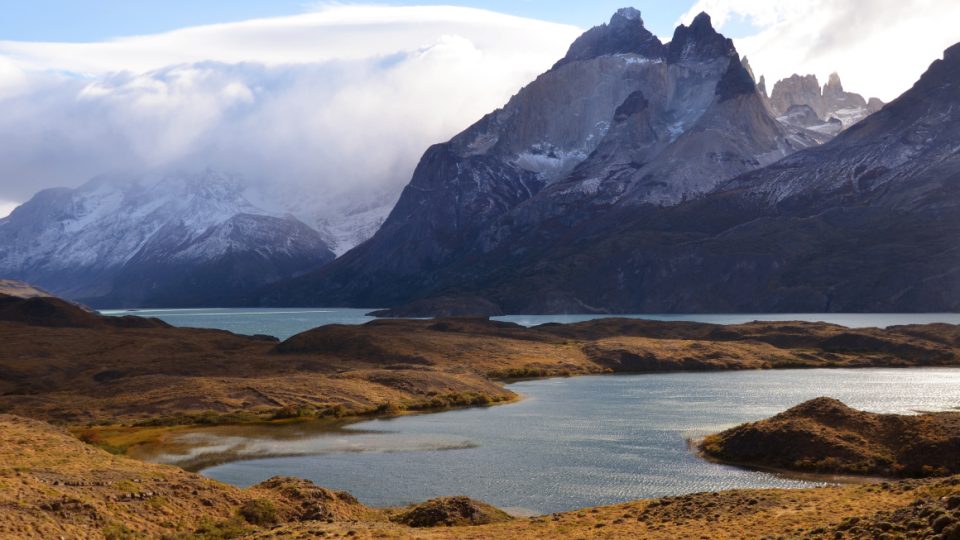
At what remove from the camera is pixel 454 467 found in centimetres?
7244

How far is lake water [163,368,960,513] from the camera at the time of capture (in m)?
65.1

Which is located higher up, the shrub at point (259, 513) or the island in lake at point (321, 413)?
the island in lake at point (321, 413)

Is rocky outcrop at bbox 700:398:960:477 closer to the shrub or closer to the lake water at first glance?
the lake water

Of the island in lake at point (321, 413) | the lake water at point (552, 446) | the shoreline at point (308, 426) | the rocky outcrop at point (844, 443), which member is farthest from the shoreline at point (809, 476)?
the island in lake at point (321, 413)

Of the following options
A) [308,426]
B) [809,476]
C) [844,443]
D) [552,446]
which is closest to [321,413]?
[308,426]

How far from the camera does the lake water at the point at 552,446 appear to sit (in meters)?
65.1

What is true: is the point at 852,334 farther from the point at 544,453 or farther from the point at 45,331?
the point at 45,331

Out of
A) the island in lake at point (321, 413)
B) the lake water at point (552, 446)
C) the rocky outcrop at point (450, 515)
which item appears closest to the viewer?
the island in lake at point (321, 413)

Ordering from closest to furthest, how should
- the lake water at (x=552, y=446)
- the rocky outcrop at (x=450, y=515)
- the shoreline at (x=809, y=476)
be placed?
the rocky outcrop at (x=450, y=515) → the lake water at (x=552, y=446) → the shoreline at (x=809, y=476)

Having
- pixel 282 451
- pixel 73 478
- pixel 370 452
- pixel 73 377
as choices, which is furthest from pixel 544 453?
pixel 73 377

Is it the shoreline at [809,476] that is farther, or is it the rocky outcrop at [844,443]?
the rocky outcrop at [844,443]

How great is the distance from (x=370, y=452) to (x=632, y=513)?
32.9m

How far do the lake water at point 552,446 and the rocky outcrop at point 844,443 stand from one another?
3.60 m

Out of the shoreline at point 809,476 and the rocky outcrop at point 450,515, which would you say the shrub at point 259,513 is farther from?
the shoreline at point 809,476
